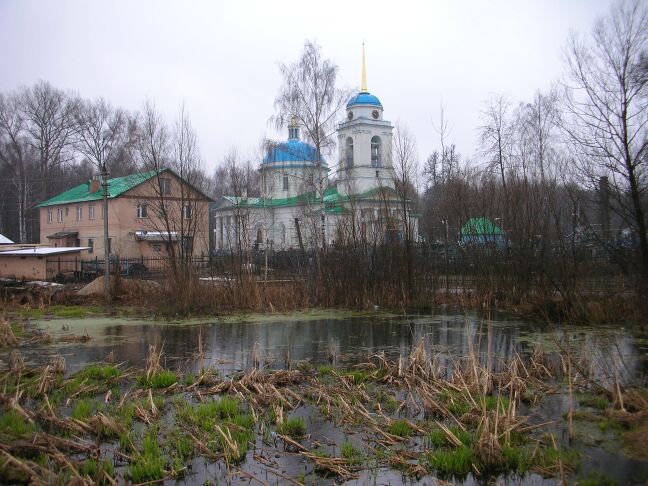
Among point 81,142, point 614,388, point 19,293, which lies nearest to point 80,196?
point 81,142

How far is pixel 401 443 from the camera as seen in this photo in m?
5.26

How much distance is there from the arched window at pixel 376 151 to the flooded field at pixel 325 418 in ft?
101

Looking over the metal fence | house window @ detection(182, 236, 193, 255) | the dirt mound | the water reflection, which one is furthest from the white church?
the water reflection

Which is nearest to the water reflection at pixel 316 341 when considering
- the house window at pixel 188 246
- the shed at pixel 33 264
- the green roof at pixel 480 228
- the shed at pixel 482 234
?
the shed at pixel 482 234

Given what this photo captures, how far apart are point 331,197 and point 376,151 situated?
5.15m

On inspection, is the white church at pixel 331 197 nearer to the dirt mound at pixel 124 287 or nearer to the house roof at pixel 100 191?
the dirt mound at pixel 124 287

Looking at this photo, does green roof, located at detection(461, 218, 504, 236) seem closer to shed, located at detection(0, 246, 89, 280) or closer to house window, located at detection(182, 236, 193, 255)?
house window, located at detection(182, 236, 193, 255)

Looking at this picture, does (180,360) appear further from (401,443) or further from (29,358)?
(401,443)

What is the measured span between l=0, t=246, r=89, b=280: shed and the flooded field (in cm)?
1800

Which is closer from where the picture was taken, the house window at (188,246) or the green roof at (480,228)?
the green roof at (480,228)

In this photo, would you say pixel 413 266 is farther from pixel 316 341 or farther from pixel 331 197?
pixel 331 197

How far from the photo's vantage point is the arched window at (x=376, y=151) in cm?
3947

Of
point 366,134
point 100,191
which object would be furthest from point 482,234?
point 100,191

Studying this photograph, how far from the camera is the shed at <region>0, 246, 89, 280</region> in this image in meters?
25.8
